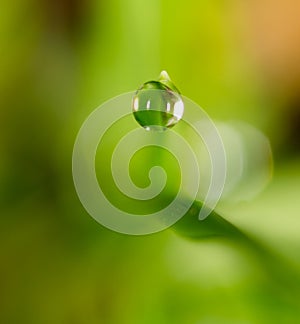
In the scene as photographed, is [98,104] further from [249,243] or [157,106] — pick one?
[249,243]

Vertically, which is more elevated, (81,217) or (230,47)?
(230,47)

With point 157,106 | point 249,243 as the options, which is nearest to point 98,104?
point 157,106

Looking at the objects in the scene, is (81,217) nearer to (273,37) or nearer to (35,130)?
(35,130)

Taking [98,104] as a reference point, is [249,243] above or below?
below

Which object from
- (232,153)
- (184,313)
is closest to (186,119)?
(232,153)
